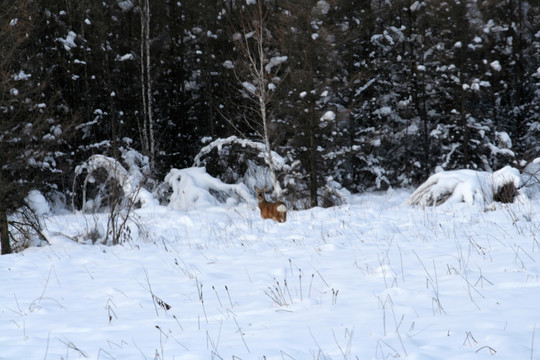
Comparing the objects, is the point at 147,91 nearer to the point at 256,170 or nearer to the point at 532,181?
the point at 256,170

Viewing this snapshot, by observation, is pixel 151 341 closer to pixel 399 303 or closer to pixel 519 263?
pixel 399 303

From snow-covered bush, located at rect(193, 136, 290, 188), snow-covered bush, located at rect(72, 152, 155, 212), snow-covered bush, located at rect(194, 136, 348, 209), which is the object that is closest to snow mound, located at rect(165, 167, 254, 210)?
snow-covered bush, located at rect(194, 136, 348, 209)

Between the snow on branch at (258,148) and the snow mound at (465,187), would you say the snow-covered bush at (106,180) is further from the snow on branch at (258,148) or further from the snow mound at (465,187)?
the snow mound at (465,187)

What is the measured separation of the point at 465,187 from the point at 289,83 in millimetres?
7614

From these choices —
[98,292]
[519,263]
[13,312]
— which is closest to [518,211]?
[519,263]

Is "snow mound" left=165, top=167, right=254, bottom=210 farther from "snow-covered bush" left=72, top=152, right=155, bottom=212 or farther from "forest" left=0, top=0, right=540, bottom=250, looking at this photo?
"forest" left=0, top=0, right=540, bottom=250

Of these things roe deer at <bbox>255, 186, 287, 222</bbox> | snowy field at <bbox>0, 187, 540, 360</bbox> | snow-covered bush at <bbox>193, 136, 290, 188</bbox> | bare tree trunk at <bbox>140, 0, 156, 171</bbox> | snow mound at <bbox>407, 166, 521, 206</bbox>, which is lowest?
snowy field at <bbox>0, 187, 540, 360</bbox>

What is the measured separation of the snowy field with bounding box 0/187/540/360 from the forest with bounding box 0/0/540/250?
31.4 ft

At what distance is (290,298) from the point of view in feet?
11.7

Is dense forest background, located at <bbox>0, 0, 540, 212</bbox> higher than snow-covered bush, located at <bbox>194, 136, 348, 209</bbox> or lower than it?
higher

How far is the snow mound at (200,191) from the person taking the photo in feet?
46.3

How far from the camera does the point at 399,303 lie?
3238mm

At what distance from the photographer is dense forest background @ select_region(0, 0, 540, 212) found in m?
17.5

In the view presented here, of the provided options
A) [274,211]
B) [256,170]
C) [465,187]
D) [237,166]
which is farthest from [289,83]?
[465,187]
